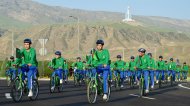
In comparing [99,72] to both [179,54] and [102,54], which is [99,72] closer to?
[102,54]

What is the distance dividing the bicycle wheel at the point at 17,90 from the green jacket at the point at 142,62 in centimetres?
609

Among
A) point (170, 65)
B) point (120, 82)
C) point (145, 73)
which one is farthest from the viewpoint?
point (170, 65)

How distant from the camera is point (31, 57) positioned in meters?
16.8

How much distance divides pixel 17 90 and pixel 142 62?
257 inches

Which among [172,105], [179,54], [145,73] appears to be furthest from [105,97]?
[179,54]

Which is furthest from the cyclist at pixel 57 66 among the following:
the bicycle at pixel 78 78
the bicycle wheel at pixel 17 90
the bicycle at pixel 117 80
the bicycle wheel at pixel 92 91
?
the bicycle at pixel 78 78

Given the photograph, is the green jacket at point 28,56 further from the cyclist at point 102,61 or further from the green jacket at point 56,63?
the green jacket at point 56,63

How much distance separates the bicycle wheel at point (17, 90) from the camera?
16084mm

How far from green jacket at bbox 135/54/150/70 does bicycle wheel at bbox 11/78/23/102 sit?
6.09 metres

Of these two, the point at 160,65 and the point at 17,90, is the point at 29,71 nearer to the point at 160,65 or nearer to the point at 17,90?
the point at 17,90

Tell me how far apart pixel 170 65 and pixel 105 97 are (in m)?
19.8

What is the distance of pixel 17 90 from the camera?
53.2 ft

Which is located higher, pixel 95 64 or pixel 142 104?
pixel 95 64

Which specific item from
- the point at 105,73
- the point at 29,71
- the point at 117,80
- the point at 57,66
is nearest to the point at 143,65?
the point at 57,66
